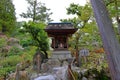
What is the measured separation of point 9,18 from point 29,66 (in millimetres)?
8562

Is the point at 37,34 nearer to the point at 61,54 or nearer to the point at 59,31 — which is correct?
the point at 59,31

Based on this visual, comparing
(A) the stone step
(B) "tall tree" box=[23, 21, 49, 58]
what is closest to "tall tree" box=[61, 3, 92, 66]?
(A) the stone step

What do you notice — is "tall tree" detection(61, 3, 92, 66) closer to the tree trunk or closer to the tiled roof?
the tiled roof

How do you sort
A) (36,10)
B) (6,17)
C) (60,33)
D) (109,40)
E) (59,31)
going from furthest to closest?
(36,10) < (6,17) < (60,33) < (59,31) < (109,40)

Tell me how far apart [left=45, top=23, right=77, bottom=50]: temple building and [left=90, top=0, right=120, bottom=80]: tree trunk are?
4278 millimetres

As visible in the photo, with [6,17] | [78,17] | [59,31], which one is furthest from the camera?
[6,17]

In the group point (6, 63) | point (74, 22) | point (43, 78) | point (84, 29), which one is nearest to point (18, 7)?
point (6, 63)

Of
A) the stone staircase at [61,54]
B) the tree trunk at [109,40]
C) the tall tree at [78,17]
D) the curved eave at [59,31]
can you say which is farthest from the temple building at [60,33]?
the tree trunk at [109,40]

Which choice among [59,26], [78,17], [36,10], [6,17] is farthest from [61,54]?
[36,10]

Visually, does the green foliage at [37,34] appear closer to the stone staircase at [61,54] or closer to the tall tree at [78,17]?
the stone staircase at [61,54]

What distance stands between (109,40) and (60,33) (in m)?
5.06

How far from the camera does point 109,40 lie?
15.5 feet

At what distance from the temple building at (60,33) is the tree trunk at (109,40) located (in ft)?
14.0

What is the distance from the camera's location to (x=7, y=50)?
559 inches
